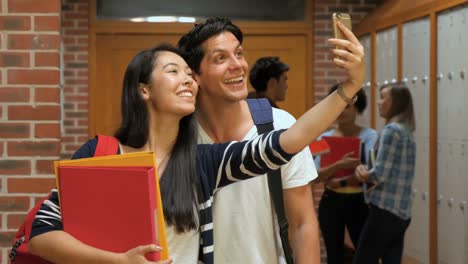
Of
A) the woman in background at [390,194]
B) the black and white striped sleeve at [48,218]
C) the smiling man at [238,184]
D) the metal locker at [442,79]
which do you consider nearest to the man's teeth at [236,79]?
the smiling man at [238,184]

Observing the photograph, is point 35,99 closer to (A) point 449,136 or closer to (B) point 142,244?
(B) point 142,244

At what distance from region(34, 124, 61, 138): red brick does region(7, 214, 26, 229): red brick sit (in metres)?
0.29

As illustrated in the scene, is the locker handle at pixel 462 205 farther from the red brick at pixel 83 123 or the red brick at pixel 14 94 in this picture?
the red brick at pixel 83 123

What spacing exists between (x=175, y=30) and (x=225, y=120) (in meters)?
4.83

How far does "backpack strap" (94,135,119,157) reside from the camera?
6.51ft

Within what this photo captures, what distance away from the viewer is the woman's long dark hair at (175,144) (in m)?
2.00

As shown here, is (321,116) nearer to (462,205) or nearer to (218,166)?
(218,166)

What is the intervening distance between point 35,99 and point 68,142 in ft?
14.1

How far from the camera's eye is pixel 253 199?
227cm

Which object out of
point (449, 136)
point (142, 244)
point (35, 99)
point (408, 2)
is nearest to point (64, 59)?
point (408, 2)

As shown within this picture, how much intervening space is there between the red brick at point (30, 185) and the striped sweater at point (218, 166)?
81 centimetres

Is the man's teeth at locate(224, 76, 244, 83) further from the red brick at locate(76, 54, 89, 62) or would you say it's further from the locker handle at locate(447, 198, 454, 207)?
the red brick at locate(76, 54, 89, 62)

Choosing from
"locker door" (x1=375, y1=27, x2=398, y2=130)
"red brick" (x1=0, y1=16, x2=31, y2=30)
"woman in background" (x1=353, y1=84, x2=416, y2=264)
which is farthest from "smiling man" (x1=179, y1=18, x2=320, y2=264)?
"locker door" (x1=375, y1=27, x2=398, y2=130)

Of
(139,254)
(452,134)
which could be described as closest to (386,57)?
(452,134)
